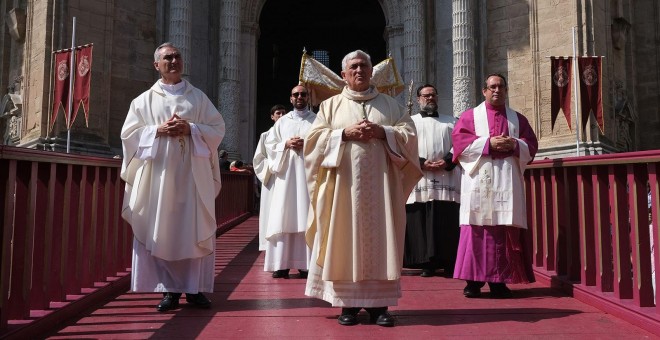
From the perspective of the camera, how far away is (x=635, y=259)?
4008 millimetres

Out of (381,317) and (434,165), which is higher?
(434,165)

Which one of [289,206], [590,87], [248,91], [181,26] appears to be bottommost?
[289,206]

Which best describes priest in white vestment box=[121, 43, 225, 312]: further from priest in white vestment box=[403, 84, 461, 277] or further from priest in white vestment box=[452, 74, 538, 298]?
priest in white vestment box=[403, 84, 461, 277]

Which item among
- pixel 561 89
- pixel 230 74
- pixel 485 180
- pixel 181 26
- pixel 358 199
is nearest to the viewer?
pixel 358 199

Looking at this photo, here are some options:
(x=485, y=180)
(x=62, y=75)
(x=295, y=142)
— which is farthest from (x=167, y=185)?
(x=62, y=75)

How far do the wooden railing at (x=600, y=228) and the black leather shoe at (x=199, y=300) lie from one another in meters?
2.95

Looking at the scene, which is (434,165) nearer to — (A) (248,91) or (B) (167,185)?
(B) (167,185)

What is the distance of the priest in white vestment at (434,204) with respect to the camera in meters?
6.38

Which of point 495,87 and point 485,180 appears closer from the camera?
point 485,180

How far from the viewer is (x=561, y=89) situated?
1241 cm

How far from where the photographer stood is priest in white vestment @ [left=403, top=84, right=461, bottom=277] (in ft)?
20.9

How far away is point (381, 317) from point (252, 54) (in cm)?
1236

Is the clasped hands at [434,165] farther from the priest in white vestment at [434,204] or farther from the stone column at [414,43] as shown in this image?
the stone column at [414,43]

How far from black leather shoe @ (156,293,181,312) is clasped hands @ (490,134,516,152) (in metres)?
2.82
